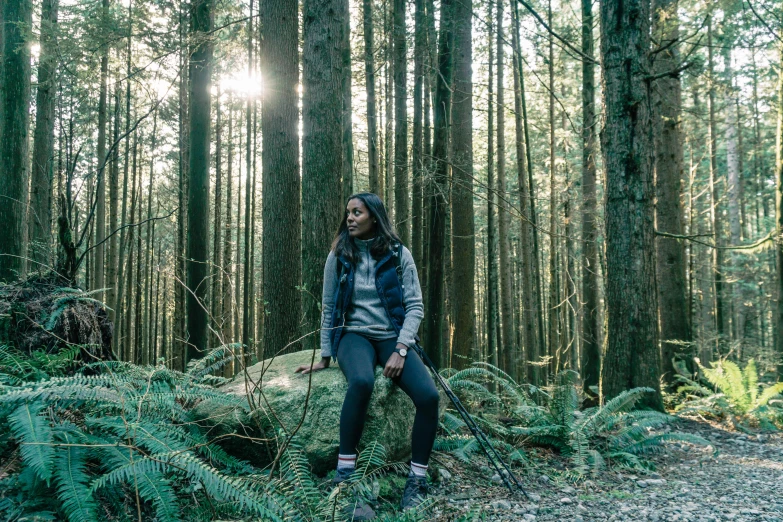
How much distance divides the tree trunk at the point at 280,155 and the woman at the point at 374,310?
2467mm

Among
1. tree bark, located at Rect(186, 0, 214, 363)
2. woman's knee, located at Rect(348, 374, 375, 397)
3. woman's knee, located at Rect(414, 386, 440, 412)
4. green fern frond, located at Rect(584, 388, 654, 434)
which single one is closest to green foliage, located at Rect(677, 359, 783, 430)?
green fern frond, located at Rect(584, 388, 654, 434)

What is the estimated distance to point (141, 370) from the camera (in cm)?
425

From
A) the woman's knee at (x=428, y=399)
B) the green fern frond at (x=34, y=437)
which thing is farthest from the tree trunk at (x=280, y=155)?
the green fern frond at (x=34, y=437)

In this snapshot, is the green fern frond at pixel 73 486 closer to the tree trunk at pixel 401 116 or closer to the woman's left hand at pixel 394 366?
the woman's left hand at pixel 394 366

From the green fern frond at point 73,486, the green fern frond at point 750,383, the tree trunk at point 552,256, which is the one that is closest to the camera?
the green fern frond at point 73,486

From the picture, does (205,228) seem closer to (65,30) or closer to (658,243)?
(65,30)

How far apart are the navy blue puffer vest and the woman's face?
252 mm

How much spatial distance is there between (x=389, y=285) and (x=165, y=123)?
19384mm

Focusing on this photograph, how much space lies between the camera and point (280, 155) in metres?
6.55

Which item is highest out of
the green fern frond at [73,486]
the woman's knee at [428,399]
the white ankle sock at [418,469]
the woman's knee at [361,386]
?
the woman's knee at [361,386]

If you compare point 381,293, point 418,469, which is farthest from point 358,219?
point 418,469

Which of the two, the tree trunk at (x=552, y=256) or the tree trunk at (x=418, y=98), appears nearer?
the tree trunk at (x=418, y=98)

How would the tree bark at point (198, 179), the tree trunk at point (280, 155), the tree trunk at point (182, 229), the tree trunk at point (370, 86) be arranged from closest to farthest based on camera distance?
1. the tree trunk at point (280, 155)
2. the tree bark at point (198, 179)
3. the tree trunk at point (370, 86)
4. the tree trunk at point (182, 229)

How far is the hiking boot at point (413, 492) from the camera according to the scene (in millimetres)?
3352
